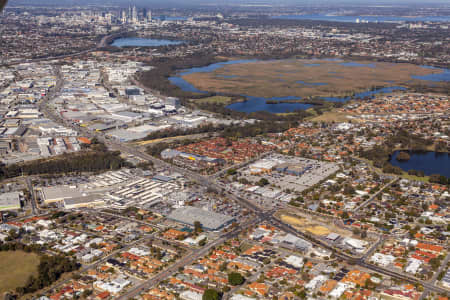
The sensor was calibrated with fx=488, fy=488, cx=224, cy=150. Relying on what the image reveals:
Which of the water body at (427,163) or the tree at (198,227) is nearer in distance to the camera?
the tree at (198,227)

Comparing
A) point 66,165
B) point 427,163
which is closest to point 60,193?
point 66,165

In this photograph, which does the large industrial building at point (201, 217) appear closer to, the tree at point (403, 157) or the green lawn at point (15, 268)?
the green lawn at point (15, 268)

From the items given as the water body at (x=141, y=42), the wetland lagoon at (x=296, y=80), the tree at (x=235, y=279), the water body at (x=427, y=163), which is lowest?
the tree at (x=235, y=279)

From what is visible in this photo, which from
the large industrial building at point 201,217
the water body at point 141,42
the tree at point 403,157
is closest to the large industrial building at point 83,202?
the large industrial building at point 201,217

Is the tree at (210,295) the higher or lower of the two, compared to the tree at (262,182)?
lower

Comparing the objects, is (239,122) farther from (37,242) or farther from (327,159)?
(37,242)

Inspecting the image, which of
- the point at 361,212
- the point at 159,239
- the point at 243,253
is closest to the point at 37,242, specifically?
the point at 159,239

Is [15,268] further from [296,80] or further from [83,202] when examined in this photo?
[296,80]
